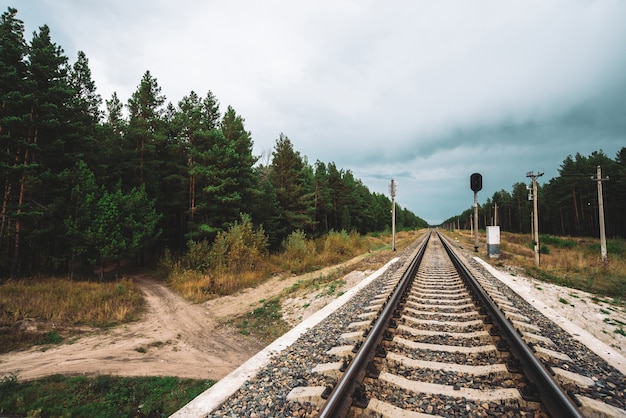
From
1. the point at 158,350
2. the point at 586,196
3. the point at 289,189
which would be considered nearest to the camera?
the point at 158,350

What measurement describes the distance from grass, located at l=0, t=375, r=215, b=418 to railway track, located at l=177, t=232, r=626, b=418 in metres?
3.17

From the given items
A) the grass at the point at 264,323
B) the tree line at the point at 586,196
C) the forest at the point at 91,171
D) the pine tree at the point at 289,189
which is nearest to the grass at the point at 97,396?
the grass at the point at 264,323

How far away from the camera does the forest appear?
13594 millimetres

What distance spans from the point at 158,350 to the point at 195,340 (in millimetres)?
997

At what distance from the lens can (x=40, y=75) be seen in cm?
1449

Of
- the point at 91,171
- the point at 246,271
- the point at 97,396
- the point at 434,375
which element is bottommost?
the point at 97,396

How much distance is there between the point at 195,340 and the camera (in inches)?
324

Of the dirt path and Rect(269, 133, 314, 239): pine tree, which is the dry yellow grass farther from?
Rect(269, 133, 314, 239): pine tree

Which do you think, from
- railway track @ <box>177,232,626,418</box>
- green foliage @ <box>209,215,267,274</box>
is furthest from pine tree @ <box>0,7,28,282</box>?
railway track @ <box>177,232,626,418</box>

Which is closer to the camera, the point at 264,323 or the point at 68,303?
the point at 264,323

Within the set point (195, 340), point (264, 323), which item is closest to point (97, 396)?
point (195, 340)

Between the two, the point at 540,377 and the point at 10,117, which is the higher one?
the point at 10,117

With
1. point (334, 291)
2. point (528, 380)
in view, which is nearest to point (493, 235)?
point (334, 291)

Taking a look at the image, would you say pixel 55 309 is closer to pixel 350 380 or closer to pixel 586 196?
pixel 350 380
